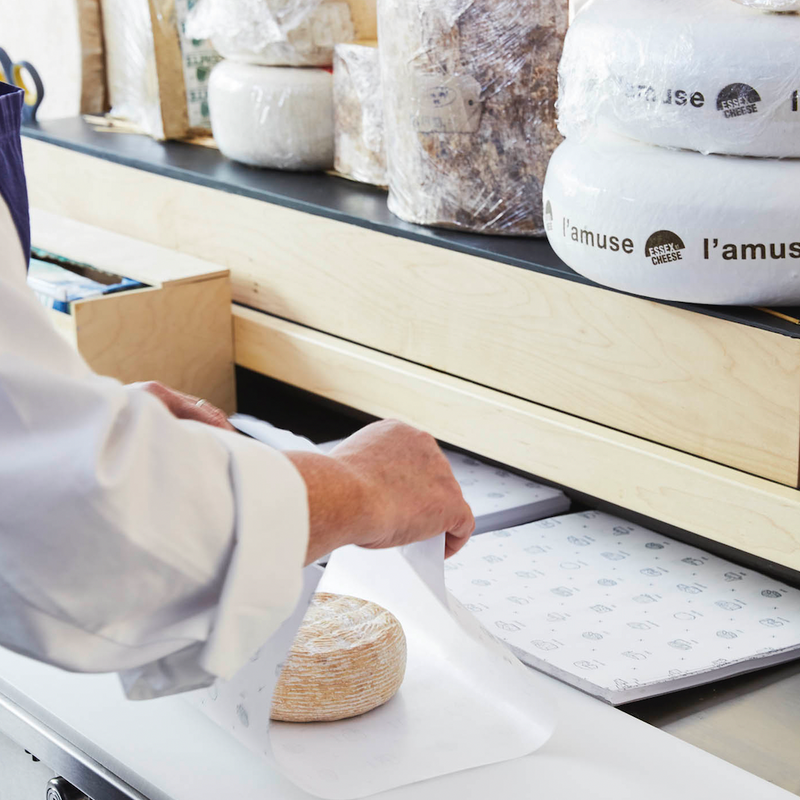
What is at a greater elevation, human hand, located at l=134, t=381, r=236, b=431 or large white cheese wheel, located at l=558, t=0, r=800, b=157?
large white cheese wheel, located at l=558, t=0, r=800, b=157

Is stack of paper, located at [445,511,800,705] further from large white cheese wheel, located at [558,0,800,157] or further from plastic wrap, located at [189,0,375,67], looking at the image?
plastic wrap, located at [189,0,375,67]

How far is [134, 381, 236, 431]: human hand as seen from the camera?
85cm

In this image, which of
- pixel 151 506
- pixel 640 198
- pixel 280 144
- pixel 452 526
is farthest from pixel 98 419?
pixel 280 144

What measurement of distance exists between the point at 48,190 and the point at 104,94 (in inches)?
14.0

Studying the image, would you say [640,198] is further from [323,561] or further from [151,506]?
[151,506]

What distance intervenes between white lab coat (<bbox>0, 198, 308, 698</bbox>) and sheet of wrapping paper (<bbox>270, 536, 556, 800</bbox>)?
11.1 inches

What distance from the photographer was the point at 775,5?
3.15 feet

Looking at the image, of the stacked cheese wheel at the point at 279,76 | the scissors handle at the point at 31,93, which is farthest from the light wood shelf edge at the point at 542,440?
the scissors handle at the point at 31,93

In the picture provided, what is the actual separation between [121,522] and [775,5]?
73 centimetres

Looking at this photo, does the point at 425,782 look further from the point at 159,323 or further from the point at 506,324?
the point at 159,323

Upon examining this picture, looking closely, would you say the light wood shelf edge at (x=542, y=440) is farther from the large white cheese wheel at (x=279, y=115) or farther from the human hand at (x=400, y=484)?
the human hand at (x=400, y=484)

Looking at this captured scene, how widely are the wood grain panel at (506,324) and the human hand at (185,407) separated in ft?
1.58

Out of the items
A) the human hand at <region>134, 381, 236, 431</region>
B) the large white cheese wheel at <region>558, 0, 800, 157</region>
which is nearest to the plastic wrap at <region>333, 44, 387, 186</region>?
the large white cheese wheel at <region>558, 0, 800, 157</region>

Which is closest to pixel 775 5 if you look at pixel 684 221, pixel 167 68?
pixel 684 221
